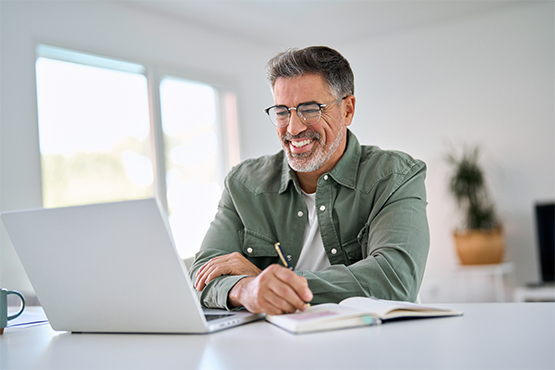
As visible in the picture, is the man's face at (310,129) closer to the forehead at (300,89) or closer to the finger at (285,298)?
the forehead at (300,89)

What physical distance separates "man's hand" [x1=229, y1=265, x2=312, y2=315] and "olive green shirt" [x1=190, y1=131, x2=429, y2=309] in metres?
0.19

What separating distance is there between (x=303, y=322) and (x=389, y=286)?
399 mm

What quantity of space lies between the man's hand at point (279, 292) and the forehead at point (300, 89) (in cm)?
80

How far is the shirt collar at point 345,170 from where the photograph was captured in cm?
167

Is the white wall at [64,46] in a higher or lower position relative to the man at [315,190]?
higher

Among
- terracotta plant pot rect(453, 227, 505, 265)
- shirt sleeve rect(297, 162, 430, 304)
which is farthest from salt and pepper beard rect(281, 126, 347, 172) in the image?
terracotta plant pot rect(453, 227, 505, 265)

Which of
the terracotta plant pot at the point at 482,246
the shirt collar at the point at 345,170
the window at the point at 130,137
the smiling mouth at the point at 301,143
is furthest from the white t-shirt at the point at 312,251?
the terracotta plant pot at the point at 482,246

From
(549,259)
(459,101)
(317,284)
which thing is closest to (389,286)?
(317,284)

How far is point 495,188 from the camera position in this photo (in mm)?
4781

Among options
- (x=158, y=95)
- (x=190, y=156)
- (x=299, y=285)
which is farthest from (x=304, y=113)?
(x=190, y=156)

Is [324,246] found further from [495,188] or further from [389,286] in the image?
[495,188]

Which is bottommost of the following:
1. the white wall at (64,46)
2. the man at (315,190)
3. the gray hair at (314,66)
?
the man at (315,190)

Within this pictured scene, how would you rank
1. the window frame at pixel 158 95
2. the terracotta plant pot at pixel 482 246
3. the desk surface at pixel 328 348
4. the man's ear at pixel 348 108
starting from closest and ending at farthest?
the desk surface at pixel 328 348, the man's ear at pixel 348 108, the window frame at pixel 158 95, the terracotta plant pot at pixel 482 246

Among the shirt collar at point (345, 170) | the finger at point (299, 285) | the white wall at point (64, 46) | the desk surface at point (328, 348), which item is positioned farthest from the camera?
the white wall at point (64, 46)
